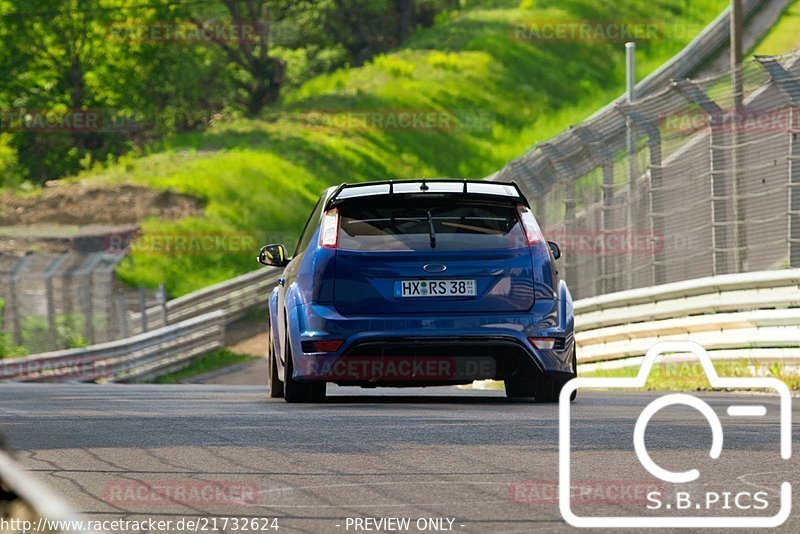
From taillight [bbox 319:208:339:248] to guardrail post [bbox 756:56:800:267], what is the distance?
582 centimetres

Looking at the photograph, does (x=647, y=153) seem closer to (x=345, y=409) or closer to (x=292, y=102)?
(x=345, y=409)

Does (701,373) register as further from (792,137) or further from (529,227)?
(529,227)

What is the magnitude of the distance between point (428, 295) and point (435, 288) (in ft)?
0.22

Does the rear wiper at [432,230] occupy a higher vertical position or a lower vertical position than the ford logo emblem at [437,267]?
higher

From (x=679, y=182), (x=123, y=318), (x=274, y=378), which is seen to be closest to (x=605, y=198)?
(x=679, y=182)

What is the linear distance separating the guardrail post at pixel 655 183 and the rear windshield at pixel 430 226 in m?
7.71

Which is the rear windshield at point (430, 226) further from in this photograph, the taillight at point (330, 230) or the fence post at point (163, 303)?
the fence post at point (163, 303)

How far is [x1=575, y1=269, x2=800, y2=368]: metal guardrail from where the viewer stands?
15.6 m

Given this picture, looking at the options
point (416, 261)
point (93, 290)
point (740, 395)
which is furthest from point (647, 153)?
point (93, 290)

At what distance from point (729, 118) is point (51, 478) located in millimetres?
11699

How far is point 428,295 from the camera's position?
454 inches

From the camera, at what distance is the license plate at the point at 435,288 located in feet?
37.8

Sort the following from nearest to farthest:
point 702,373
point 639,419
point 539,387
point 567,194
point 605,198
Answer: point 639,419
point 539,387
point 702,373
point 605,198
point 567,194

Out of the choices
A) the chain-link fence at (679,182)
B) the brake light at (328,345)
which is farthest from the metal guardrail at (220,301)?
the brake light at (328,345)
